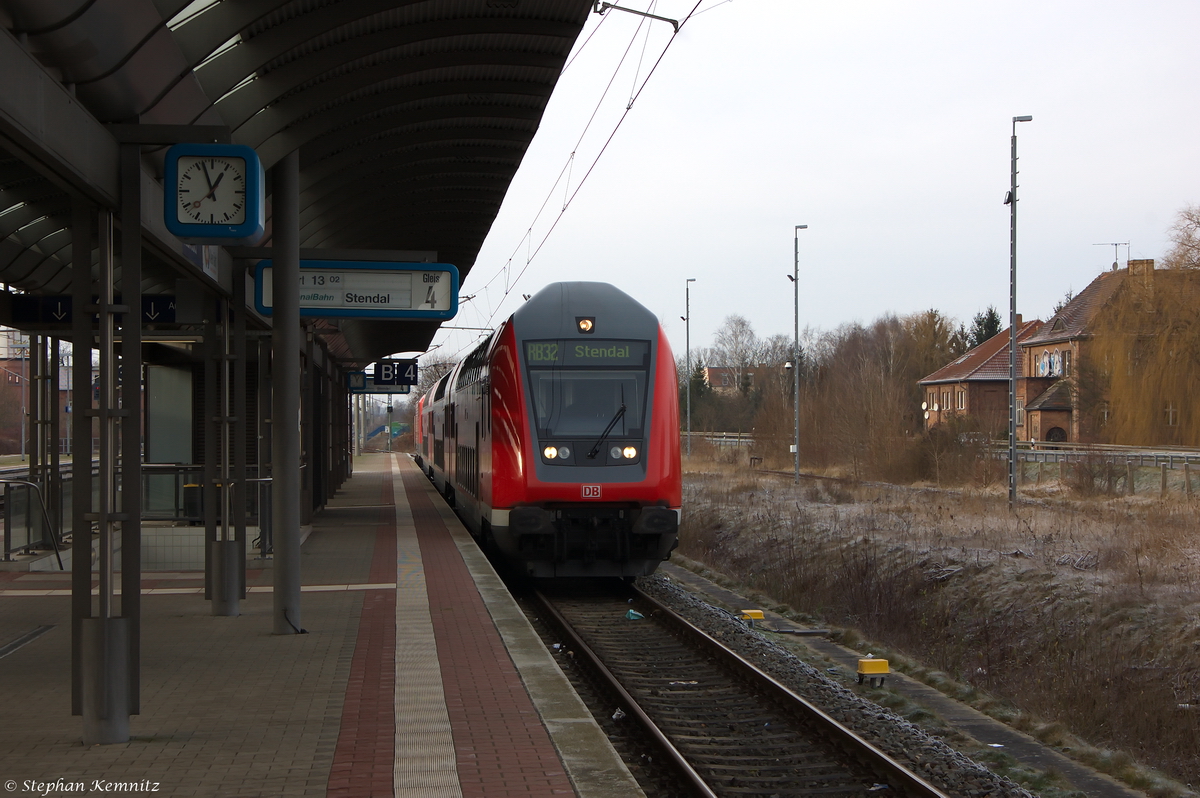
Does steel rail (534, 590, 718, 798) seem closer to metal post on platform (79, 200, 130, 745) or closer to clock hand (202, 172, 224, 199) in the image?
metal post on platform (79, 200, 130, 745)

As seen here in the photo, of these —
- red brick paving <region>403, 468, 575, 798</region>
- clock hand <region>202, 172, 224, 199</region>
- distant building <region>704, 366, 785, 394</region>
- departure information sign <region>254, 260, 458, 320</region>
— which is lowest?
red brick paving <region>403, 468, 575, 798</region>

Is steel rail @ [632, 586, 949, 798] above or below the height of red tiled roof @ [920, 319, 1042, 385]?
below

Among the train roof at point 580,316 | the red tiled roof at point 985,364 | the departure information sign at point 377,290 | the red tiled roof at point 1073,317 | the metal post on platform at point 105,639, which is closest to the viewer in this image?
the metal post on platform at point 105,639

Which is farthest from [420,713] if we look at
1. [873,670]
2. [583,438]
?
[583,438]

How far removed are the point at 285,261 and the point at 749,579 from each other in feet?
31.7

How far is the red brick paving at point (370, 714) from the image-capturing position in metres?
5.11

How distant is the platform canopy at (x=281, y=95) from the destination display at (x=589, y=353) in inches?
76.6

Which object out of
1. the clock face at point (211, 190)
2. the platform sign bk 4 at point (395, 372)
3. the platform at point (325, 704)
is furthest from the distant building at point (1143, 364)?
the clock face at point (211, 190)

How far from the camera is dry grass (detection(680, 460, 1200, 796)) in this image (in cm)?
830

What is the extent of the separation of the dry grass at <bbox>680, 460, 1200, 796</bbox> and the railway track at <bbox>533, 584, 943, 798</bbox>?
1796 mm

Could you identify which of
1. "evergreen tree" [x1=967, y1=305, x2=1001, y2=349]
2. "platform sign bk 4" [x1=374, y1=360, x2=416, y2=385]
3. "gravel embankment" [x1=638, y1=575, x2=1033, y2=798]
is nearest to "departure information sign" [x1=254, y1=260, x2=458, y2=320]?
"gravel embankment" [x1=638, y1=575, x2=1033, y2=798]

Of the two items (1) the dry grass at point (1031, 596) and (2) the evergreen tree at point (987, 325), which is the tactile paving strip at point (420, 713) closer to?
(1) the dry grass at point (1031, 596)

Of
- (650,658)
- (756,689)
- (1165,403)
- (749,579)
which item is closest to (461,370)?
(749,579)

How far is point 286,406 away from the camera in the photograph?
884cm
